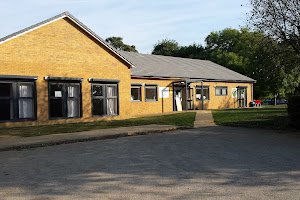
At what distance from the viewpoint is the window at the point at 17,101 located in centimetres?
1537

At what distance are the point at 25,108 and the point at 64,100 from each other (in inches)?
90.1

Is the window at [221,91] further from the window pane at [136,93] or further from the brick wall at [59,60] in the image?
the brick wall at [59,60]

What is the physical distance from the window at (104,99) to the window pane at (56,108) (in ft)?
7.23

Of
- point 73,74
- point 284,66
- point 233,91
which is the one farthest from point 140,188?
point 233,91

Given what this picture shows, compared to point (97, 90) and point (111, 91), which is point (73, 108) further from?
point (111, 91)

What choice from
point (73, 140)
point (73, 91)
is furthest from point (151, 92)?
point (73, 140)

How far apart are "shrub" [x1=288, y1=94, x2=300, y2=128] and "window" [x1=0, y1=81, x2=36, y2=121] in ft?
42.6

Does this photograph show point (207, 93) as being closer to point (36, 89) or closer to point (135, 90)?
point (135, 90)

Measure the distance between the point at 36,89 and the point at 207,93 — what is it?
723 inches

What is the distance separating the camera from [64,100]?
690 inches

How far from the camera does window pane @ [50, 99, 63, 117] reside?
55.9ft

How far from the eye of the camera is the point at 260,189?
4.66 metres

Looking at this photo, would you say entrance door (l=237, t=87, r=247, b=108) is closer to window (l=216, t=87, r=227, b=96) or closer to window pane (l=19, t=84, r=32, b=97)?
window (l=216, t=87, r=227, b=96)

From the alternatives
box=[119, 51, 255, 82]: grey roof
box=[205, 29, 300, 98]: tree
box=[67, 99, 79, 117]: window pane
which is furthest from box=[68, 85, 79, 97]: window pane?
box=[205, 29, 300, 98]: tree
